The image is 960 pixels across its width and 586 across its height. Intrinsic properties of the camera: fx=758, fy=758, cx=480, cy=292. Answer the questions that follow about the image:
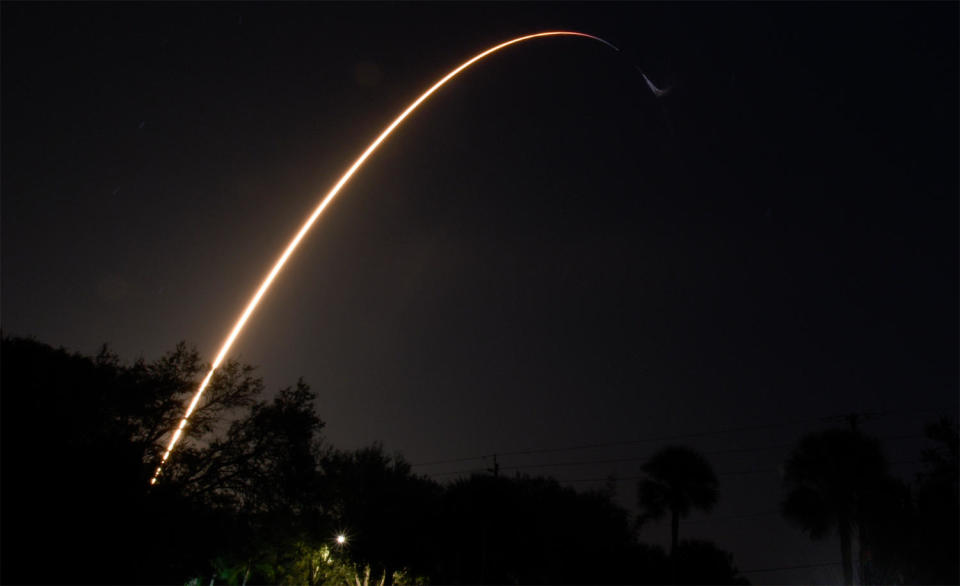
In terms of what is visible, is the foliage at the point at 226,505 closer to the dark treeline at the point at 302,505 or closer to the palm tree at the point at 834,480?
the dark treeline at the point at 302,505

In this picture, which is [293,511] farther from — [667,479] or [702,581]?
[702,581]

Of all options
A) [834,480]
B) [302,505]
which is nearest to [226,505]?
[302,505]

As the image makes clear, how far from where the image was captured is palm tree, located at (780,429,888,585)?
33094 millimetres

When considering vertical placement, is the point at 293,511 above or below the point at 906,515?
below

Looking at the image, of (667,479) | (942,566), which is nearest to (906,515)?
(942,566)

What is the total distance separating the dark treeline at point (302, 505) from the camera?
599 inches

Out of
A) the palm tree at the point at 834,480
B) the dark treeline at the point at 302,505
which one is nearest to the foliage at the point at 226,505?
the dark treeline at the point at 302,505

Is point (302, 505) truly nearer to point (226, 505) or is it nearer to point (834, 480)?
point (226, 505)

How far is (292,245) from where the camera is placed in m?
24.8

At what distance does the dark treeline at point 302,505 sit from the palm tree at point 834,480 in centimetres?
6

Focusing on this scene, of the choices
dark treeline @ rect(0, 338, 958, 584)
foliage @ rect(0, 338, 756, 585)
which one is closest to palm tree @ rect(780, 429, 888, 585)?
dark treeline @ rect(0, 338, 958, 584)

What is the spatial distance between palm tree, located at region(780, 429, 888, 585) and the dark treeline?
2.5 inches

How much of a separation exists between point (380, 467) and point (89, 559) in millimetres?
48670

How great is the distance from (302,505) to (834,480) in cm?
2349
